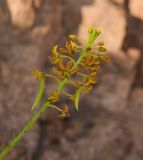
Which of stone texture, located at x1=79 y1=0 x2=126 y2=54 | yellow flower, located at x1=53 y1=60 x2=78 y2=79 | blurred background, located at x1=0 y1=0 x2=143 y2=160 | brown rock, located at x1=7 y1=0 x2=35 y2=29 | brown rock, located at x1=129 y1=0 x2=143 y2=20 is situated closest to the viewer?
yellow flower, located at x1=53 y1=60 x2=78 y2=79

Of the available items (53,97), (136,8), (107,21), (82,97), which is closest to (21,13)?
(82,97)

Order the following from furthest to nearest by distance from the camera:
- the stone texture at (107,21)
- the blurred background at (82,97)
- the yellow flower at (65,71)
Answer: the stone texture at (107,21)
the blurred background at (82,97)
the yellow flower at (65,71)

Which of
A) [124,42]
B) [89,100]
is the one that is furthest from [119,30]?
[89,100]

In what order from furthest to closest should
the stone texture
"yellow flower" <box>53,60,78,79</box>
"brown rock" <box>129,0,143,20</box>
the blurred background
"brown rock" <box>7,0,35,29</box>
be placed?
1. "brown rock" <box>129,0,143,20</box>
2. the stone texture
3. "brown rock" <box>7,0,35,29</box>
4. the blurred background
5. "yellow flower" <box>53,60,78,79</box>

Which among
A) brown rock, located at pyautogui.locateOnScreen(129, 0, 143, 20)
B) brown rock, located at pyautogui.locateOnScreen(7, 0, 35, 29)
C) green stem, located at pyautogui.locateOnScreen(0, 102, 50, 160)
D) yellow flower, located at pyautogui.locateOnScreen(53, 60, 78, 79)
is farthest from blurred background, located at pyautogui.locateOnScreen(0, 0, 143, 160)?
yellow flower, located at pyautogui.locateOnScreen(53, 60, 78, 79)

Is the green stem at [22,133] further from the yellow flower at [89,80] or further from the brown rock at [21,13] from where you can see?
the brown rock at [21,13]

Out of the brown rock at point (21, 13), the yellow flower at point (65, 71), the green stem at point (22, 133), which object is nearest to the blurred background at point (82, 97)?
the brown rock at point (21, 13)

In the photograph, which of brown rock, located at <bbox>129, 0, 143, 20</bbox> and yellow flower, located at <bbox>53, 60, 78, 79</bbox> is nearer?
yellow flower, located at <bbox>53, 60, 78, 79</bbox>

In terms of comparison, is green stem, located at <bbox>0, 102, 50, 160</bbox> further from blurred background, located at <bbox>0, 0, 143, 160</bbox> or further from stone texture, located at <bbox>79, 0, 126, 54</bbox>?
stone texture, located at <bbox>79, 0, 126, 54</bbox>
